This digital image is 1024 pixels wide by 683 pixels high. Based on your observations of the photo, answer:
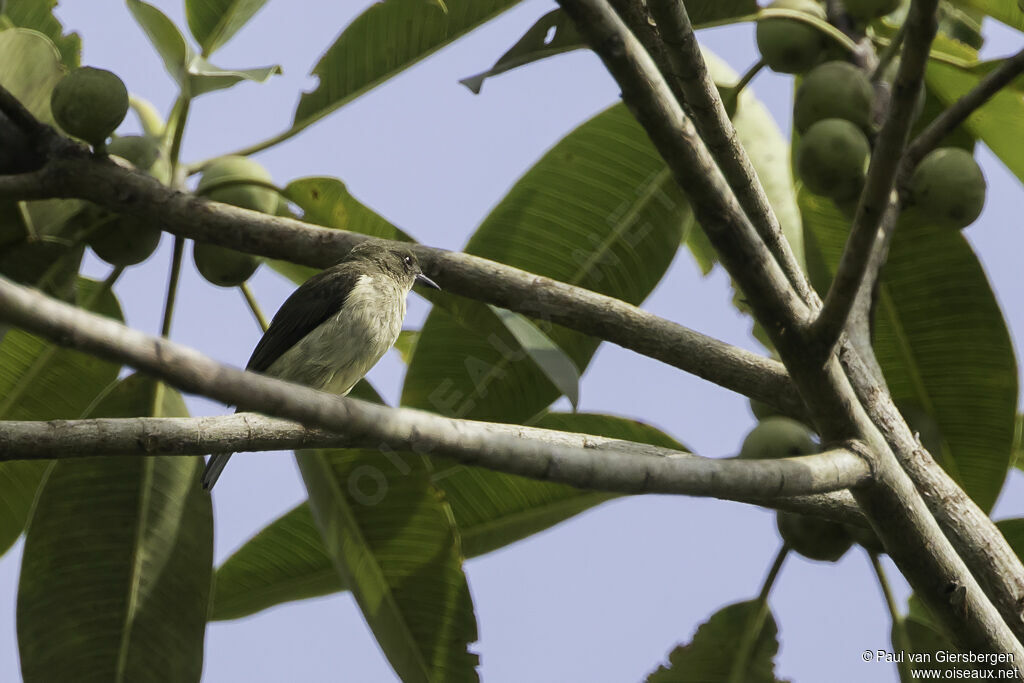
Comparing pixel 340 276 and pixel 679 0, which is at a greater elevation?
pixel 340 276

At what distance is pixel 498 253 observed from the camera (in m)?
3.55

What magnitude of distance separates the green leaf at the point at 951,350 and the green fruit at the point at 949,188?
398 millimetres

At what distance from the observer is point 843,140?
2.92 metres

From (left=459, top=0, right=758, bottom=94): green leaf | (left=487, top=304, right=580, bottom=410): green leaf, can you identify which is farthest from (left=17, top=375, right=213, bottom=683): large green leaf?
(left=459, top=0, right=758, bottom=94): green leaf

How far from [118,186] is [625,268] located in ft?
5.16

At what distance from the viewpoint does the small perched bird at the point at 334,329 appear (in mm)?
3525

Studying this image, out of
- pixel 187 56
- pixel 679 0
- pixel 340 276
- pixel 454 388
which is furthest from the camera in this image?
pixel 340 276

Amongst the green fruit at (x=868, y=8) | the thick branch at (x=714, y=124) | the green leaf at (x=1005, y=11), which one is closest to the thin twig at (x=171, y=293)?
the thick branch at (x=714, y=124)

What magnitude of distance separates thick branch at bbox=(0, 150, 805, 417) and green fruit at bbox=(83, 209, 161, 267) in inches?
13.5

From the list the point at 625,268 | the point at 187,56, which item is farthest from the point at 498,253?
the point at 187,56

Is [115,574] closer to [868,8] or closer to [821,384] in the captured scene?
[821,384]

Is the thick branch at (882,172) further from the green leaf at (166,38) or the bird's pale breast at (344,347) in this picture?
the green leaf at (166,38)

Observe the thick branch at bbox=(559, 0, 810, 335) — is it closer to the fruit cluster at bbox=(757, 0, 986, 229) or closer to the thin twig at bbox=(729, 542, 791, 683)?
the fruit cluster at bbox=(757, 0, 986, 229)

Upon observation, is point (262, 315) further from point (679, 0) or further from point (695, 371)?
point (679, 0)
